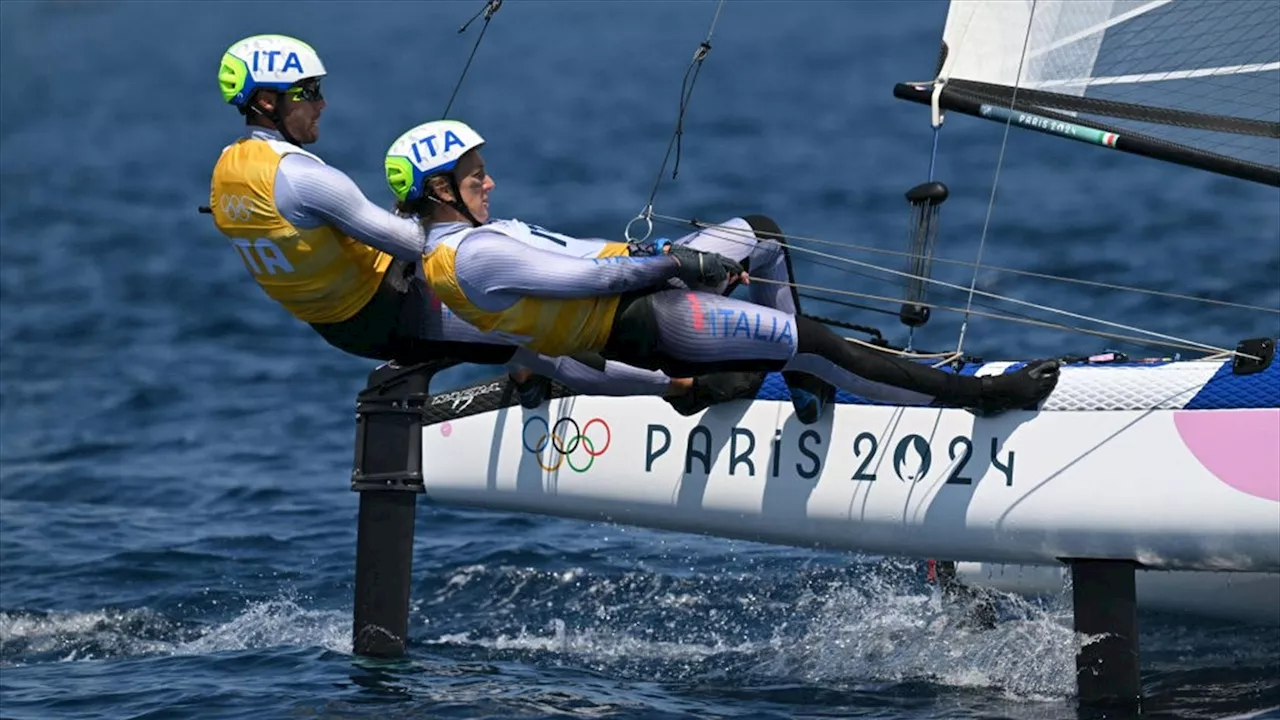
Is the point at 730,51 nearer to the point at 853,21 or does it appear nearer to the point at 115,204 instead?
the point at 853,21

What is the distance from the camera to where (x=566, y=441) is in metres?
7.15

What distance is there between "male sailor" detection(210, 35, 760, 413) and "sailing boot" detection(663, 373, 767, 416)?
651 millimetres

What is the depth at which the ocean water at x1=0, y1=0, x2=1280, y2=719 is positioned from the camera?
693 cm

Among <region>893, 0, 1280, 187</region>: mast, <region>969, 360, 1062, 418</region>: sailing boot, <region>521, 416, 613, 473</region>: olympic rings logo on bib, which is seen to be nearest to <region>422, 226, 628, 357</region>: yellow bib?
<region>521, 416, 613, 473</region>: olympic rings logo on bib

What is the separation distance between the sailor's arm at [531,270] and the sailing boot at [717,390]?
87 centimetres

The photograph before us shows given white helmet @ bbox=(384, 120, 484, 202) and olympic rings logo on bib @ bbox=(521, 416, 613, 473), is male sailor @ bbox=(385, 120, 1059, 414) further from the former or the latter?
olympic rings logo on bib @ bbox=(521, 416, 613, 473)

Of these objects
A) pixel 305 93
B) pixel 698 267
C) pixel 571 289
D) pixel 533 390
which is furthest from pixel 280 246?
pixel 533 390

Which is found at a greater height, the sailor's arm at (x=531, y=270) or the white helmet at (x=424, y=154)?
the white helmet at (x=424, y=154)

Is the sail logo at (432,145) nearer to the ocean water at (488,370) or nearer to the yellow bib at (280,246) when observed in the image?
the yellow bib at (280,246)

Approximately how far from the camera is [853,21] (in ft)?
65.4

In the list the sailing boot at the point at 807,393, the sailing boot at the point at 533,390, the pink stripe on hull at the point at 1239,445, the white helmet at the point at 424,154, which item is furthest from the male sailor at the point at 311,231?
the pink stripe on hull at the point at 1239,445

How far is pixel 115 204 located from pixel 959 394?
35.2 ft

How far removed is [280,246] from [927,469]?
209 centimetres

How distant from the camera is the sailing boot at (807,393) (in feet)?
22.1
